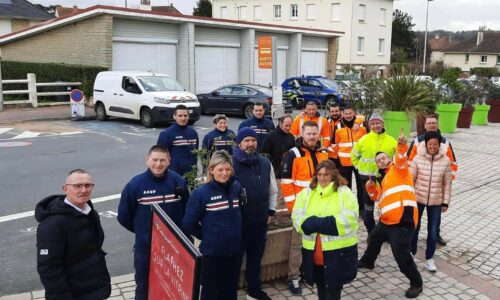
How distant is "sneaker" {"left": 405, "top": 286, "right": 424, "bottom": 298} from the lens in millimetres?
5168

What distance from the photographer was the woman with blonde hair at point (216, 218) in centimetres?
421

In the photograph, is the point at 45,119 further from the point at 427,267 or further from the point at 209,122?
the point at 427,267

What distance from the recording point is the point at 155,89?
1736 cm

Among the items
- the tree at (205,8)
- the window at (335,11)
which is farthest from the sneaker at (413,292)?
the tree at (205,8)

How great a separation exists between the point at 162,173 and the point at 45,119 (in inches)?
611

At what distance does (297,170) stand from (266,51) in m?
5.23

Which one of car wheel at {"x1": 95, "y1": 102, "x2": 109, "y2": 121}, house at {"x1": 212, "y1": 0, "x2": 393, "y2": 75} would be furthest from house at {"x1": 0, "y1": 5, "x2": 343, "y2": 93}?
house at {"x1": 212, "y1": 0, "x2": 393, "y2": 75}

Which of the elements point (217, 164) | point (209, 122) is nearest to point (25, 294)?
point (217, 164)

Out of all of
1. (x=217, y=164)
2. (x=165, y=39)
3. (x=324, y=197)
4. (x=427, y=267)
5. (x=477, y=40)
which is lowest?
(x=427, y=267)

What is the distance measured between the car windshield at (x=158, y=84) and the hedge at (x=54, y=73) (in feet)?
14.5

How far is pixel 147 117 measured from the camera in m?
16.9

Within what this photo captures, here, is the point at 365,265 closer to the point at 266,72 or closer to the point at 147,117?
the point at 147,117

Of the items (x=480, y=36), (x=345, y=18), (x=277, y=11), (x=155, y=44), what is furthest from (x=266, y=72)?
(x=480, y=36)

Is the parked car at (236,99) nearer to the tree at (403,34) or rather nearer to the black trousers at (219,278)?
the black trousers at (219,278)
